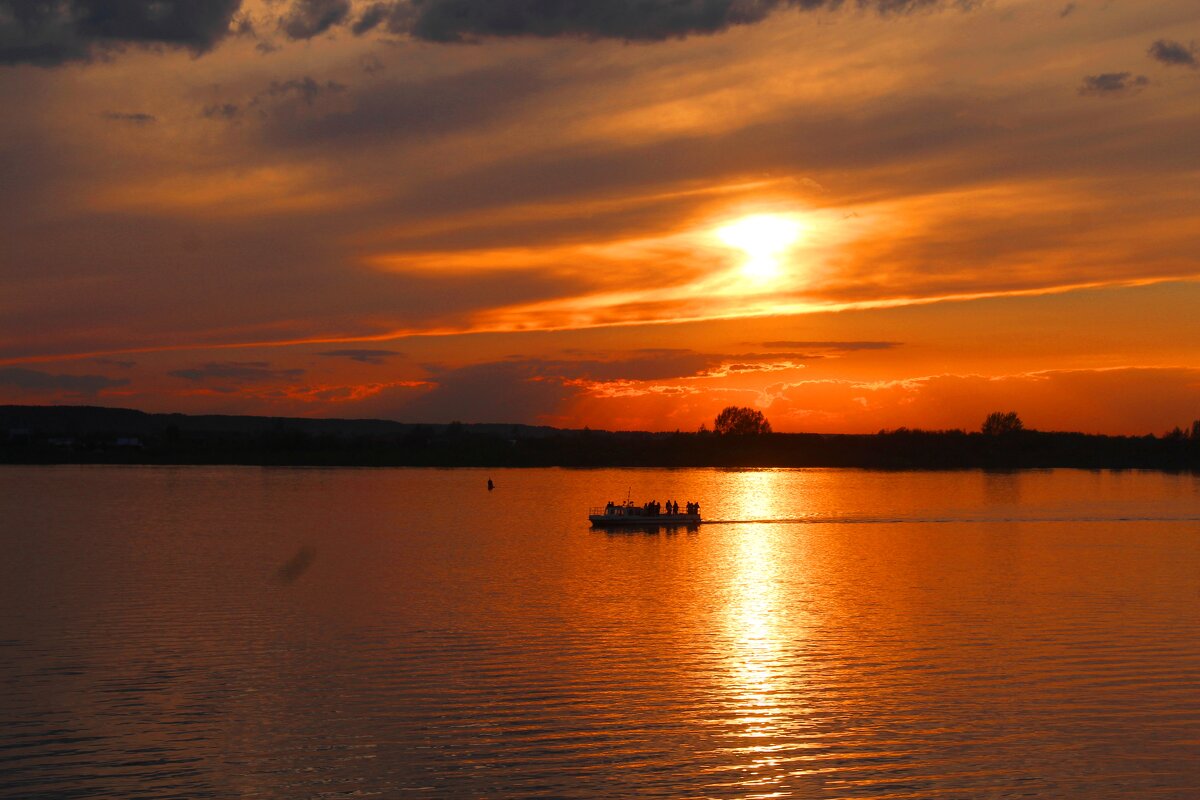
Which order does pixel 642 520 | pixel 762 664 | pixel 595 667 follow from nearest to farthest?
1. pixel 595 667
2. pixel 762 664
3. pixel 642 520

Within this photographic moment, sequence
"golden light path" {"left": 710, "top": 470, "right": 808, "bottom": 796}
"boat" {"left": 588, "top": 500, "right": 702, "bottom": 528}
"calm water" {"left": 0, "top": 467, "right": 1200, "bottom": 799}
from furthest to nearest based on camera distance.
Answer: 1. "boat" {"left": 588, "top": 500, "right": 702, "bottom": 528}
2. "golden light path" {"left": 710, "top": 470, "right": 808, "bottom": 796}
3. "calm water" {"left": 0, "top": 467, "right": 1200, "bottom": 799}

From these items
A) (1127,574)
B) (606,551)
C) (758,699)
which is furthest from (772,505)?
(758,699)

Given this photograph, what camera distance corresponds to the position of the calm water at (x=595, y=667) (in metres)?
22.2

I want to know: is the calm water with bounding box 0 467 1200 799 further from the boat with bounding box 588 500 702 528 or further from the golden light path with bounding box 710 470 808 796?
the boat with bounding box 588 500 702 528

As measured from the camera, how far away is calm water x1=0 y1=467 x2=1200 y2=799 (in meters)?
22.2

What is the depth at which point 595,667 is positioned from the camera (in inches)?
1236

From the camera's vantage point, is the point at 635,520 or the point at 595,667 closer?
the point at 595,667

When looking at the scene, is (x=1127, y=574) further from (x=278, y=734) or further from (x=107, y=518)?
(x=107, y=518)

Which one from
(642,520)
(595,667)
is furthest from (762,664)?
(642,520)

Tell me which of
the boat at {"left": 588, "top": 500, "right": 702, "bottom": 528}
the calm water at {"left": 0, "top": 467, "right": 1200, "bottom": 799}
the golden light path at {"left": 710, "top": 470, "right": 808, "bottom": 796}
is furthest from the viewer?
the boat at {"left": 588, "top": 500, "right": 702, "bottom": 528}

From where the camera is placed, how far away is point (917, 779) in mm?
21734

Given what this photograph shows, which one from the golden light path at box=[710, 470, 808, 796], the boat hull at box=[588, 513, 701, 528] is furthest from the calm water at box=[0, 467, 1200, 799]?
the boat hull at box=[588, 513, 701, 528]

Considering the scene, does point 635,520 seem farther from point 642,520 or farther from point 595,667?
point 595,667

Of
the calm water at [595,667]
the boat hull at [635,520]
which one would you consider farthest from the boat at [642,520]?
the calm water at [595,667]
